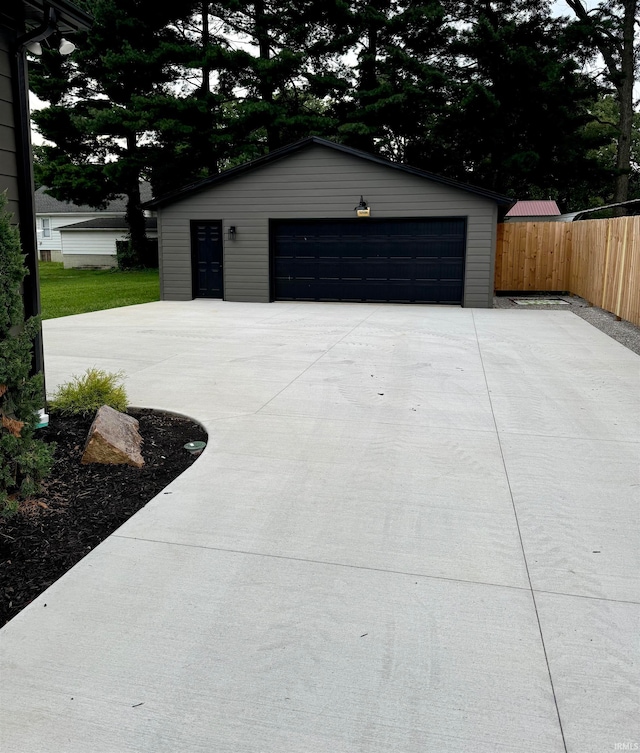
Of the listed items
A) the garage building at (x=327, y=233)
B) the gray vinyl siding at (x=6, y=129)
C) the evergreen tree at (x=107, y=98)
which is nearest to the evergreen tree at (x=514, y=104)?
the garage building at (x=327, y=233)

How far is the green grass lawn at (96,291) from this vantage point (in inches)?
511

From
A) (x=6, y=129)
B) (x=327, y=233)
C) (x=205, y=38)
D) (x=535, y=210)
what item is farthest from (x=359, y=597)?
(x=535, y=210)

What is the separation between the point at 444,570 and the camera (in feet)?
Result: 8.60

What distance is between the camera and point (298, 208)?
14.1 m

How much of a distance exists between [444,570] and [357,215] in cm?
1183

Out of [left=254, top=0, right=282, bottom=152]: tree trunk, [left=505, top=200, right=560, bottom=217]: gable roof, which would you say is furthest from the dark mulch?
[left=505, top=200, right=560, bottom=217]: gable roof

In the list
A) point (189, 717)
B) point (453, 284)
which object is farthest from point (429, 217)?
point (189, 717)

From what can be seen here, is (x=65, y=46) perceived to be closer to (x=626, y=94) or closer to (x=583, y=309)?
(x=583, y=309)

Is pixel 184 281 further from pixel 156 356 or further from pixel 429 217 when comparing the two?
pixel 156 356

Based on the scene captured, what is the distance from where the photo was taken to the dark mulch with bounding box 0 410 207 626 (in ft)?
8.45

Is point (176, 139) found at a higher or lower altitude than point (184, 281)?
higher

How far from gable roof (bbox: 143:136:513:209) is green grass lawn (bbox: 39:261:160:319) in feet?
7.96

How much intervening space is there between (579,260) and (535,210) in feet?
35.8

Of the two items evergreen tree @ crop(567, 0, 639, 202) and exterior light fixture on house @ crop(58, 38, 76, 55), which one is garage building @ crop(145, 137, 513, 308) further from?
evergreen tree @ crop(567, 0, 639, 202)
